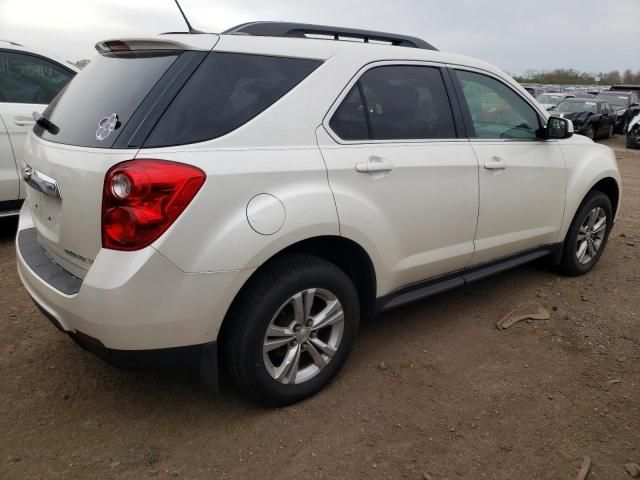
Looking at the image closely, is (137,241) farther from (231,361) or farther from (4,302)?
(4,302)

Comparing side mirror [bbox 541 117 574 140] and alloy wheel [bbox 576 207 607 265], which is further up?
side mirror [bbox 541 117 574 140]

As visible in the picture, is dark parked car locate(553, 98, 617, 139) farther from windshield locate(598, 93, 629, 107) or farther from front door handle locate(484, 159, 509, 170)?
front door handle locate(484, 159, 509, 170)

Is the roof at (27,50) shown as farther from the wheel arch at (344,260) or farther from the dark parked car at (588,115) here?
the dark parked car at (588,115)

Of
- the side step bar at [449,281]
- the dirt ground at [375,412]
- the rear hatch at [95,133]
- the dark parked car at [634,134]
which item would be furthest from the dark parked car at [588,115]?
the rear hatch at [95,133]

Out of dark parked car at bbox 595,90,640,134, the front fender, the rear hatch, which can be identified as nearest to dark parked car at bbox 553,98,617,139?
dark parked car at bbox 595,90,640,134

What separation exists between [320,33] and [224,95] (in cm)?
91

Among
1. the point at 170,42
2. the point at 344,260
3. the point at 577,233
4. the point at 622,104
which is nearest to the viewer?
the point at 170,42

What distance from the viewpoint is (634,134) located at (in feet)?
49.6

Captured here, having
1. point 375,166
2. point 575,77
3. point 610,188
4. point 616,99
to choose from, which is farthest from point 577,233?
point 575,77

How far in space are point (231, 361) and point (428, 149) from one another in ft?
5.07

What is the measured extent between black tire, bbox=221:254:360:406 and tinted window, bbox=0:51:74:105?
3.63 meters

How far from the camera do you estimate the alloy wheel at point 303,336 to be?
2.43 m

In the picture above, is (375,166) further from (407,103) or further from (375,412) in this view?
(375,412)

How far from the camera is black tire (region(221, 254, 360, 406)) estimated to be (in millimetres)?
2270
